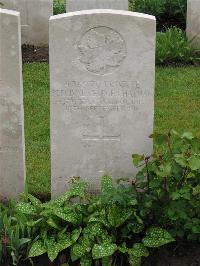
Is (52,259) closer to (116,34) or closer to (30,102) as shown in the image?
(116,34)

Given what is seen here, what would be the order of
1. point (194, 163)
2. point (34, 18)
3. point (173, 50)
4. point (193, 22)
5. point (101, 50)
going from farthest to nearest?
1. point (34, 18)
2. point (193, 22)
3. point (173, 50)
4. point (101, 50)
5. point (194, 163)

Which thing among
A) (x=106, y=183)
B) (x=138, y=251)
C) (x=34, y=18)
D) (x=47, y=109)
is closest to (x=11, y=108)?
(x=106, y=183)

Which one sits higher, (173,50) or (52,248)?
(173,50)

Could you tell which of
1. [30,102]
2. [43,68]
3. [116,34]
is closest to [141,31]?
[116,34]

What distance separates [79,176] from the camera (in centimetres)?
580

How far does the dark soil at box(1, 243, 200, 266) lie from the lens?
520 centimetres

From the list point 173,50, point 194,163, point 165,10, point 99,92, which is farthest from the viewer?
Answer: point 165,10

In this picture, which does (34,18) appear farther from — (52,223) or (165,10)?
(52,223)

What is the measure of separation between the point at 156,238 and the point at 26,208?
98 cm

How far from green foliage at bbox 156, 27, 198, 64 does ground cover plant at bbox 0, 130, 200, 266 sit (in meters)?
4.96

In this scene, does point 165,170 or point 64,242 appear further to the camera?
point 64,242

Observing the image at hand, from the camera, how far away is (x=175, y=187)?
5.13 meters

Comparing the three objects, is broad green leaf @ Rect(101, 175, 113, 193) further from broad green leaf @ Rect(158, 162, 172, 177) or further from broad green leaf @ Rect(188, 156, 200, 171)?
broad green leaf @ Rect(188, 156, 200, 171)

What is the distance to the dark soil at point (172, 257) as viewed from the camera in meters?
5.20
